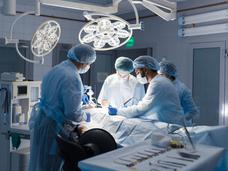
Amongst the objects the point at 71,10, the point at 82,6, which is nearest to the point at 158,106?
the point at 82,6

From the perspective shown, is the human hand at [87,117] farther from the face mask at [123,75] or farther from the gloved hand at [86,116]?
the face mask at [123,75]

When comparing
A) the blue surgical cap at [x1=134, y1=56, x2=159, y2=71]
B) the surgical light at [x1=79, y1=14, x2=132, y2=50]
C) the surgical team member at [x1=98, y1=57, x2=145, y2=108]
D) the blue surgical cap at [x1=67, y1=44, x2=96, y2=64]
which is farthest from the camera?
the surgical team member at [x1=98, y1=57, x2=145, y2=108]

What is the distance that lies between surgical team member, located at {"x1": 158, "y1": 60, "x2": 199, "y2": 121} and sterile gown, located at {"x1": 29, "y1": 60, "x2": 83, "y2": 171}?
1.07m

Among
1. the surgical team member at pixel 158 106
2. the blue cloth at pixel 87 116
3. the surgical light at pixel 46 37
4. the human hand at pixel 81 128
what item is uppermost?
the surgical light at pixel 46 37

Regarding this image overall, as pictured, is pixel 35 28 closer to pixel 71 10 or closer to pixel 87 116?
pixel 71 10

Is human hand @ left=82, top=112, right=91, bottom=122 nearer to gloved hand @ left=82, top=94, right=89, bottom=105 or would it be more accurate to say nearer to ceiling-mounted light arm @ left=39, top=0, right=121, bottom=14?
gloved hand @ left=82, top=94, right=89, bottom=105

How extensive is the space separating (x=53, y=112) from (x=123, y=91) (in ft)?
4.40

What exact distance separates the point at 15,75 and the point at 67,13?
7.85 feet

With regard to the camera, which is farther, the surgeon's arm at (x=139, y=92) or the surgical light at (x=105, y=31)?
the surgeon's arm at (x=139, y=92)

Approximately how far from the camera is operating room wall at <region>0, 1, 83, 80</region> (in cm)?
459

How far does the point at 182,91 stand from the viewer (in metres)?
3.32

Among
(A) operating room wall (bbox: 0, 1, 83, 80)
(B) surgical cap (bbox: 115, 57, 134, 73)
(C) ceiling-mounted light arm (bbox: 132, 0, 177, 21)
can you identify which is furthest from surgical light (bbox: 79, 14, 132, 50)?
(A) operating room wall (bbox: 0, 1, 83, 80)

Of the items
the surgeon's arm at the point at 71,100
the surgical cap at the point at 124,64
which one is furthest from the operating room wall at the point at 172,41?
the surgeon's arm at the point at 71,100

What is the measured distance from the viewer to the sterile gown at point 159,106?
2.70 m
